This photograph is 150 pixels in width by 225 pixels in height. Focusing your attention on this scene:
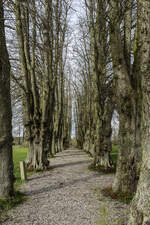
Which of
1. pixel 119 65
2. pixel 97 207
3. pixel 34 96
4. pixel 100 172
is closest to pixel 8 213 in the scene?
pixel 97 207

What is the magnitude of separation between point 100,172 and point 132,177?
403 cm

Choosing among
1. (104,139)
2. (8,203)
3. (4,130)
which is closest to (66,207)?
(8,203)

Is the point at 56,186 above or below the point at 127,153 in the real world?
below

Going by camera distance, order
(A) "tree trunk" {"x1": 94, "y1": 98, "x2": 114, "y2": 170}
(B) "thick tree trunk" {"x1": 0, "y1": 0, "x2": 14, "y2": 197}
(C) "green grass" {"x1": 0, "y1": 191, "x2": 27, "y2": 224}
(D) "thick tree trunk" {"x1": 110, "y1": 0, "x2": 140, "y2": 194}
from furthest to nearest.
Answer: (A) "tree trunk" {"x1": 94, "y1": 98, "x2": 114, "y2": 170}, (D) "thick tree trunk" {"x1": 110, "y1": 0, "x2": 140, "y2": 194}, (B) "thick tree trunk" {"x1": 0, "y1": 0, "x2": 14, "y2": 197}, (C) "green grass" {"x1": 0, "y1": 191, "x2": 27, "y2": 224}

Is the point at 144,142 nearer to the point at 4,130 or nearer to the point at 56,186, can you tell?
the point at 4,130

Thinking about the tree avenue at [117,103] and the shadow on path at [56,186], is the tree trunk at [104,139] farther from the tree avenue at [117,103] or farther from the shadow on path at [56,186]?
the shadow on path at [56,186]

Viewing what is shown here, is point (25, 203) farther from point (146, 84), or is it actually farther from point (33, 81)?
point (33, 81)

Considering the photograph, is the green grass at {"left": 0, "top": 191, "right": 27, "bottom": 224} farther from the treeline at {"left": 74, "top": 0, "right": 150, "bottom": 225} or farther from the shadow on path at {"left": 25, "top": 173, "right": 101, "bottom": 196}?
the treeline at {"left": 74, "top": 0, "right": 150, "bottom": 225}

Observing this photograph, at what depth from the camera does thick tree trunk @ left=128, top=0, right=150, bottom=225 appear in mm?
3008

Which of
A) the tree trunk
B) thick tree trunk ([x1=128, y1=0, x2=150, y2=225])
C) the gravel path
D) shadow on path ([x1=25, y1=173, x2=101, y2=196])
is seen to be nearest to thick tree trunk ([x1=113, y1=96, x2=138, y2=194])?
the gravel path

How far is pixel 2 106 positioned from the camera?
16.4 ft

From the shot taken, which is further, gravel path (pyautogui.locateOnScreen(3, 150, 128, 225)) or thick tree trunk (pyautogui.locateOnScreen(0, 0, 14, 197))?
thick tree trunk (pyautogui.locateOnScreen(0, 0, 14, 197))

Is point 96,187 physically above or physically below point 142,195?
below

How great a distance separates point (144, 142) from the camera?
10.7 ft
